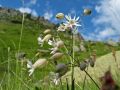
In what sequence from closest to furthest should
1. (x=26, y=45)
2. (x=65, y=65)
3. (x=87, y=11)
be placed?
(x=65, y=65), (x=87, y=11), (x=26, y=45)

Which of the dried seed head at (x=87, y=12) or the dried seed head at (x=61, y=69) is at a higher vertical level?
the dried seed head at (x=87, y=12)

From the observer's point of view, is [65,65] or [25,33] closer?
[65,65]

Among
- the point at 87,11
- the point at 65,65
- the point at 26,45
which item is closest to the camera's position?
the point at 65,65

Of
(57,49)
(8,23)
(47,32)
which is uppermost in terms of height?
(8,23)

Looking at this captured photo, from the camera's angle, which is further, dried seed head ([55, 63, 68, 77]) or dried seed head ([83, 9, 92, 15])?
dried seed head ([83, 9, 92, 15])

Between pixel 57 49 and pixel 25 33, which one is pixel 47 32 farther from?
pixel 25 33

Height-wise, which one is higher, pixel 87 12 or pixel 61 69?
pixel 87 12

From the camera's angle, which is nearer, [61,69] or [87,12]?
[61,69]

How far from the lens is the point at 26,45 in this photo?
108m

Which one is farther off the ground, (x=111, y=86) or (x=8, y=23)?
(x=8, y=23)

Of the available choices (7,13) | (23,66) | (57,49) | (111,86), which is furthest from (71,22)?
(7,13)

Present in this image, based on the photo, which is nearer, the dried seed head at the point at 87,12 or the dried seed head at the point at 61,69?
the dried seed head at the point at 61,69

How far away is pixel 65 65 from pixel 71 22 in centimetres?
78

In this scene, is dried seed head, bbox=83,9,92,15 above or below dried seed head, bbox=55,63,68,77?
above
